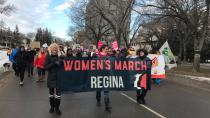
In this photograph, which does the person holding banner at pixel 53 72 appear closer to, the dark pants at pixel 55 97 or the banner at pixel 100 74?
the dark pants at pixel 55 97

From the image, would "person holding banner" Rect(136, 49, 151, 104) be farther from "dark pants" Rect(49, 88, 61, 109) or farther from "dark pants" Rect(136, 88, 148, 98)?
"dark pants" Rect(49, 88, 61, 109)

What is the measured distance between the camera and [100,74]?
Answer: 10414mm

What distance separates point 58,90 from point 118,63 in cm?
203

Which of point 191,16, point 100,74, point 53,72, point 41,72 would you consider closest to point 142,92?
A: point 100,74

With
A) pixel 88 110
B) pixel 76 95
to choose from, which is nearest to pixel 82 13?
pixel 76 95

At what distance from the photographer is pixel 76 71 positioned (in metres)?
10.2

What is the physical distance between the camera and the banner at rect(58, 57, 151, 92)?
33.1ft

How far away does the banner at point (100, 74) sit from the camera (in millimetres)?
10086

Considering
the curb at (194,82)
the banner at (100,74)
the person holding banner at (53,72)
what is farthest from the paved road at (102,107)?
the curb at (194,82)

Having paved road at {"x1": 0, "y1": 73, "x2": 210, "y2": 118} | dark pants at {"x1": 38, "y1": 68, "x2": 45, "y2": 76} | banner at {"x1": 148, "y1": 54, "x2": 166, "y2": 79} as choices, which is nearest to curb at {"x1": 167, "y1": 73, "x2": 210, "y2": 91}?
banner at {"x1": 148, "y1": 54, "x2": 166, "y2": 79}

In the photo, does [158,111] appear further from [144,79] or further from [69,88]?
[69,88]

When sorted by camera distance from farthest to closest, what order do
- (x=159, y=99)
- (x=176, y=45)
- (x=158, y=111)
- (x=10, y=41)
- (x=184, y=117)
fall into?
1. (x=10, y=41)
2. (x=176, y=45)
3. (x=159, y=99)
4. (x=158, y=111)
5. (x=184, y=117)

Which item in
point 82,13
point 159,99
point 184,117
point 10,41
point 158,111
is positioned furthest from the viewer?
point 10,41

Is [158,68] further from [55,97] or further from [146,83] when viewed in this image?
[55,97]
